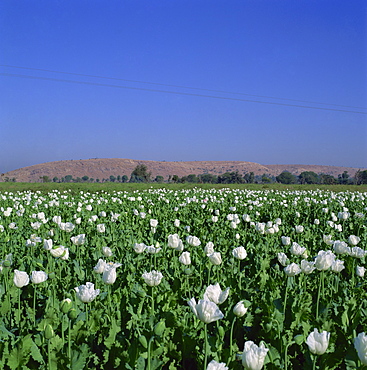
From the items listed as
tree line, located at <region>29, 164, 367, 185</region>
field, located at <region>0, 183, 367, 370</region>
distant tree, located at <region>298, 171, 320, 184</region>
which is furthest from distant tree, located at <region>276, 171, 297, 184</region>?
field, located at <region>0, 183, 367, 370</region>

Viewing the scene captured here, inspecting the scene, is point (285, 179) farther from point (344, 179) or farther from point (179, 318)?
point (179, 318)

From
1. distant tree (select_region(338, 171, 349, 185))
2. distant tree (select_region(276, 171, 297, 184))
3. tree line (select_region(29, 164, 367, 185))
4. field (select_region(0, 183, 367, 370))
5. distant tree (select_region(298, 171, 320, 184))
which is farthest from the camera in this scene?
distant tree (select_region(298, 171, 320, 184))

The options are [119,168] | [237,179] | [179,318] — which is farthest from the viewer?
[119,168]

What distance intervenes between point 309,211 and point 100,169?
159592 mm

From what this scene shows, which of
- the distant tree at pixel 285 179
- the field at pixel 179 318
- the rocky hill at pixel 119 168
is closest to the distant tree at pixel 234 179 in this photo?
the distant tree at pixel 285 179

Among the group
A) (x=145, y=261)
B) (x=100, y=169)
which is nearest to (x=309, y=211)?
(x=145, y=261)

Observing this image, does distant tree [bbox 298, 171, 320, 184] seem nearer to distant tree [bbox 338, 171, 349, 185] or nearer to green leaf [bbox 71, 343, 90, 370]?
distant tree [bbox 338, 171, 349, 185]

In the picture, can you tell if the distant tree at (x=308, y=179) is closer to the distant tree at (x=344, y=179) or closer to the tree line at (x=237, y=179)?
the tree line at (x=237, y=179)

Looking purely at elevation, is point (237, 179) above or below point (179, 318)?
above

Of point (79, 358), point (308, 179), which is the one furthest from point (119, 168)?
point (79, 358)

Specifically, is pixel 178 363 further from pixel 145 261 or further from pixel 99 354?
pixel 145 261

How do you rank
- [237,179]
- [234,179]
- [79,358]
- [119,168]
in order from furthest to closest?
1. [119,168]
2. [234,179]
3. [237,179]
4. [79,358]

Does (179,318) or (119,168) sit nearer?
(179,318)

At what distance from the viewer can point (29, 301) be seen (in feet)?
12.0
